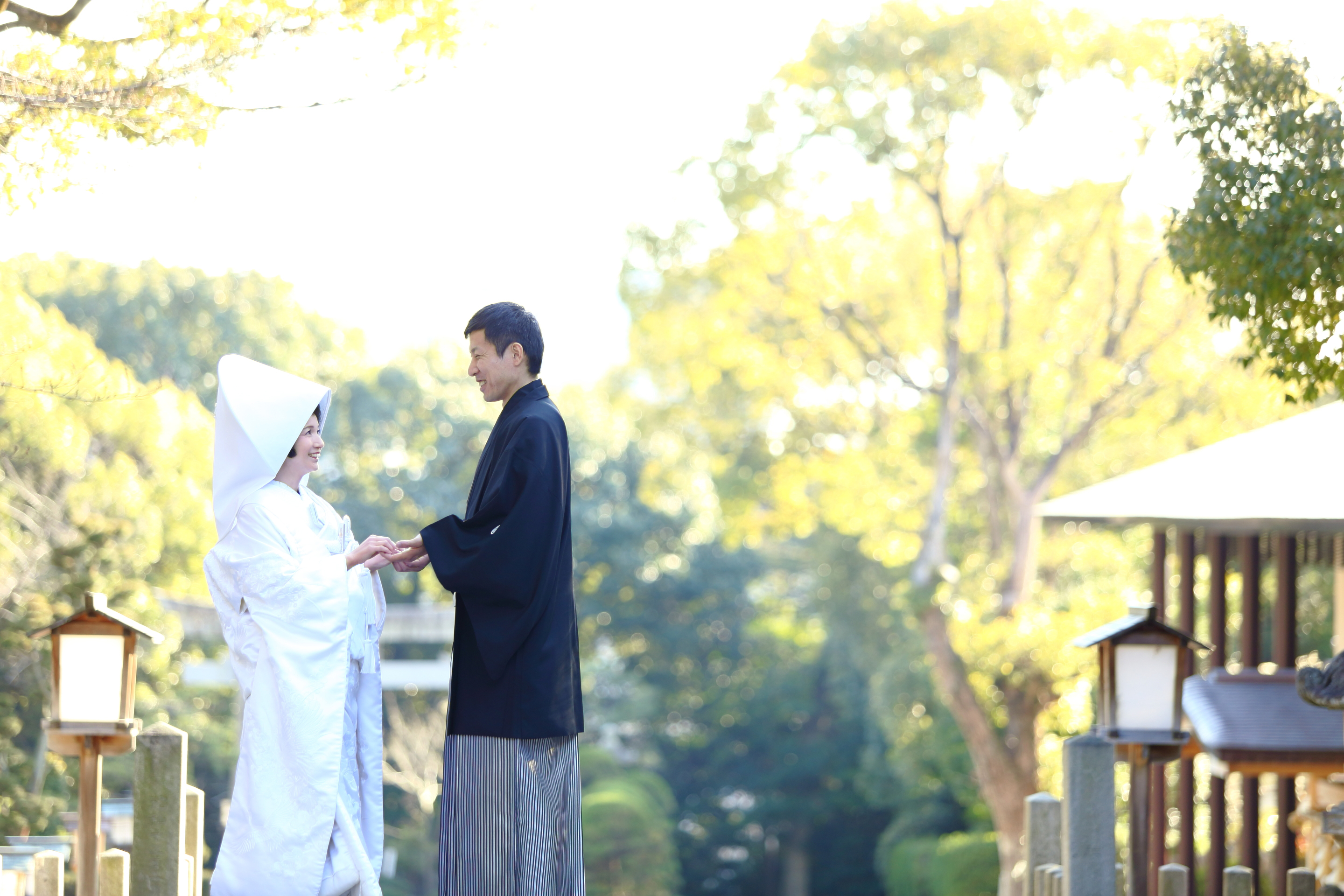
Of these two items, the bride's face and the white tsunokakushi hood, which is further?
the bride's face

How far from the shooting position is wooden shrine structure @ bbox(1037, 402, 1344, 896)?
4918mm

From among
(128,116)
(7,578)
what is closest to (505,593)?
(128,116)

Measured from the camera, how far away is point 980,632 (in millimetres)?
11000

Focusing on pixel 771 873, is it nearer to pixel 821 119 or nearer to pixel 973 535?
pixel 973 535

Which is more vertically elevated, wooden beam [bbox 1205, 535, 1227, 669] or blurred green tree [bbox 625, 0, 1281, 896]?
blurred green tree [bbox 625, 0, 1281, 896]

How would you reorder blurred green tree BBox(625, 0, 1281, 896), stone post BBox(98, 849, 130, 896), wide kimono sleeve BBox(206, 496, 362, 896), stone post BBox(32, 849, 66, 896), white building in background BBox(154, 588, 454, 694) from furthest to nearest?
white building in background BBox(154, 588, 454, 694)
blurred green tree BBox(625, 0, 1281, 896)
stone post BBox(32, 849, 66, 896)
stone post BBox(98, 849, 130, 896)
wide kimono sleeve BBox(206, 496, 362, 896)

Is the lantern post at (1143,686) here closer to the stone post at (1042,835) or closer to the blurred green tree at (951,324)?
the stone post at (1042,835)

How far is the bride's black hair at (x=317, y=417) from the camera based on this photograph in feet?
10.1

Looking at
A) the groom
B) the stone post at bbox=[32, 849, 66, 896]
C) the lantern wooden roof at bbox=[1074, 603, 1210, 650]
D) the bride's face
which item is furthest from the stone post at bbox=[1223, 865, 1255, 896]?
the stone post at bbox=[32, 849, 66, 896]

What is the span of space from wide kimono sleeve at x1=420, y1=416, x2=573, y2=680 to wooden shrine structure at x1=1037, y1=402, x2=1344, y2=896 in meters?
2.35

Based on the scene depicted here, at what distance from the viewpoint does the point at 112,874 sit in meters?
3.18

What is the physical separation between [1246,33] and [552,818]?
3053 millimetres

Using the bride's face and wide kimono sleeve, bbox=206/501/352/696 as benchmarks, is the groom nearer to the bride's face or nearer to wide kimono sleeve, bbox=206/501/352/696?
wide kimono sleeve, bbox=206/501/352/696

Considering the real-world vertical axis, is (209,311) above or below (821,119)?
below
